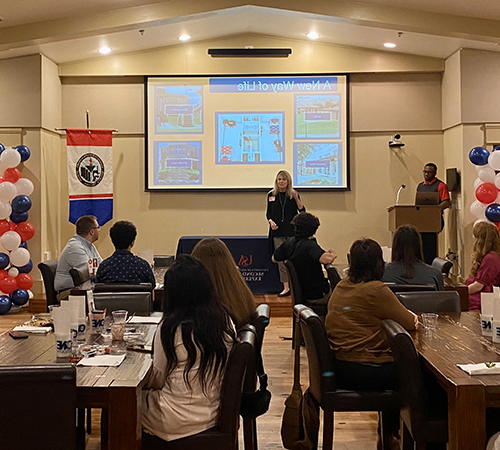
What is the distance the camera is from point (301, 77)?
9.00 m

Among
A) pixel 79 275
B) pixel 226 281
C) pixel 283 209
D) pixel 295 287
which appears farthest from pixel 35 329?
pixel 283 209

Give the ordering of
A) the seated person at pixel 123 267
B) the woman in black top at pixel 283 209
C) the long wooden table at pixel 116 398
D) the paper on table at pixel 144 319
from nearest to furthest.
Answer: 1. the long wooden table at pixel 116 398
2. the paper on table at pixel 144 319
3. the seated person at pixel 123 267
4. the woman in black top at pixel 283 209

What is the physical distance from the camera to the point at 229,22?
841 cm

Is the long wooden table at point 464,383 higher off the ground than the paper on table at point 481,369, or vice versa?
the paper on table at point 481,369

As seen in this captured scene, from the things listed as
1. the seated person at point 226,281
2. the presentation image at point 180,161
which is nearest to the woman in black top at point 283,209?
the presentation image at point 180,161

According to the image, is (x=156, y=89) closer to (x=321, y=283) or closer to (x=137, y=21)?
(x=137, y=21)

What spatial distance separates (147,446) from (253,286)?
222 inches

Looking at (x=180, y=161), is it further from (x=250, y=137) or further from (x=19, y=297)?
(x=19, y=297)

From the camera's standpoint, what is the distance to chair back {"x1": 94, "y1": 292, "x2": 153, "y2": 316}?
3707 millimetres

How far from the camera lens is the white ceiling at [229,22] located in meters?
7.35

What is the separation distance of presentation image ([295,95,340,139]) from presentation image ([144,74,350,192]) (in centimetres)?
1

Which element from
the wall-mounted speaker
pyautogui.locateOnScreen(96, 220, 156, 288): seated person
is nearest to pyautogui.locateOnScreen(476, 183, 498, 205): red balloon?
the wall-mounted speaker

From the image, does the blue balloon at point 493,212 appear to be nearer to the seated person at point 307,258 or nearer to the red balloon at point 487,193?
the red balloon at point 487,193

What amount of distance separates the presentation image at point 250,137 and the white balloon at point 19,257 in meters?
2.95
